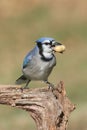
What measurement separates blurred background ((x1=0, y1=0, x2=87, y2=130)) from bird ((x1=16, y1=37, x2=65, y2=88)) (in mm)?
4133

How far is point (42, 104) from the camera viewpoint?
347 inches

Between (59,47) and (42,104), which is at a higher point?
(59,47)

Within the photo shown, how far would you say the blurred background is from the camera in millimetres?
16234

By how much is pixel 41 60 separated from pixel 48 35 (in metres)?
9.92

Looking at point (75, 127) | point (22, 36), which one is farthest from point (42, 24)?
point (75, 127)

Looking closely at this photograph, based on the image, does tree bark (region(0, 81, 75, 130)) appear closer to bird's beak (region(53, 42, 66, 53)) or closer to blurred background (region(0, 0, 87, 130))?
bird's beak (region(53, 42, 66, 53))

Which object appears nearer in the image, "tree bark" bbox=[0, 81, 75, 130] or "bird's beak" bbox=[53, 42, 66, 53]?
"tree bark" bbox=[0, 81, 75, 130]

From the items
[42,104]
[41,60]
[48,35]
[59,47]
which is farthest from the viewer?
[48,35]

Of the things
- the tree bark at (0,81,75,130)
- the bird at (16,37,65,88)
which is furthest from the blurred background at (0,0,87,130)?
the tree bark at (0,81,75,130)

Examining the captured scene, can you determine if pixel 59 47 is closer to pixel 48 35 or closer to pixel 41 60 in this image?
pixel 41 60

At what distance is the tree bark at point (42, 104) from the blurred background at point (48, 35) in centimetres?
531

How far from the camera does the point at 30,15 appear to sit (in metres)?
22.1

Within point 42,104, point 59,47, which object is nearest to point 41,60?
point 59,47

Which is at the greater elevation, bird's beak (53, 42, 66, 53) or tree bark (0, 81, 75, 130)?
bird's beak (53, 42, 66, 53)
